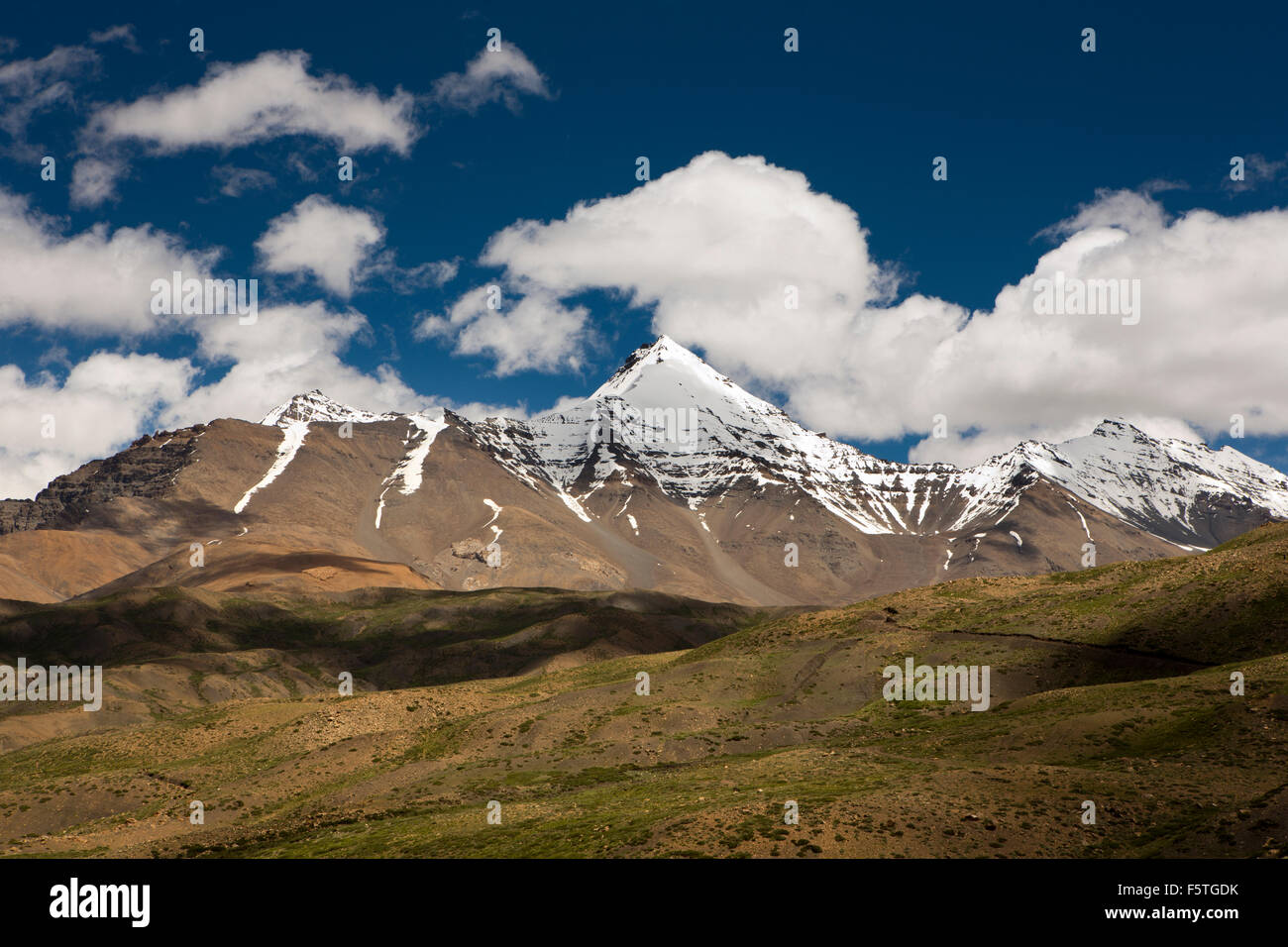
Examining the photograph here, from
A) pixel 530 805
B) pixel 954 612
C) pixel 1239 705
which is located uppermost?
pixel 954 612

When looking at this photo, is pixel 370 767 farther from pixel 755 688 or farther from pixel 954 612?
pixel 954 612

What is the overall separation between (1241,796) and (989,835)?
13242 mm

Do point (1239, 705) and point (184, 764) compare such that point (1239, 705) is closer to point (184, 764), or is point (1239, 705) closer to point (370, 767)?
point (370, 767)

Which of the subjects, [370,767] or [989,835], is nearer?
[989,835]

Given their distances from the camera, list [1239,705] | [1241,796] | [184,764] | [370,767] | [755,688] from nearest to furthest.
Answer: [1241,796] → [1239,705] → [370,767] → [184,764] → [755,688]

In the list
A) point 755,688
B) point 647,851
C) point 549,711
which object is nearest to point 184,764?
point 549,711

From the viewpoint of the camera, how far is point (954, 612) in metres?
110
